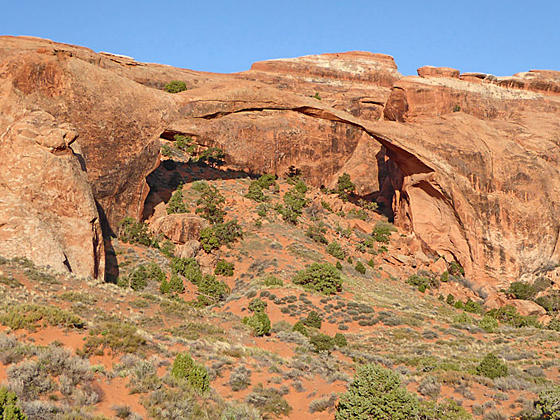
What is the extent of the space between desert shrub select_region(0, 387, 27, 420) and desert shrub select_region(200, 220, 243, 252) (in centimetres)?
2962

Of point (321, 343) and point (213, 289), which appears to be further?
point (213, 289)

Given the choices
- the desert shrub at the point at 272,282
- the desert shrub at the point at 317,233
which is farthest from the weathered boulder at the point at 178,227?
the desert shrub at the point at 317,233

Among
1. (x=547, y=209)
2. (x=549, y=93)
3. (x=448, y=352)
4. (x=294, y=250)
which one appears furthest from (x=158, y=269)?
(x=549, y=93)

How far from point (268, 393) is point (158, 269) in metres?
20.5

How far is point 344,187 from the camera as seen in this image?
5656 cm

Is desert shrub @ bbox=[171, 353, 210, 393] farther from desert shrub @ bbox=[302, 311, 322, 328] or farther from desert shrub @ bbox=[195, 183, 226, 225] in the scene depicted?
desert shrub @ bbox=[195, 183, 226, 225]

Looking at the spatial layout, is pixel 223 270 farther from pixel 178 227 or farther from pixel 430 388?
pixel 430 388

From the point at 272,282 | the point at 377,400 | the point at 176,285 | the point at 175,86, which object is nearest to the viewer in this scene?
the point at 377,400

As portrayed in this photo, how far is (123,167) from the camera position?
113ft

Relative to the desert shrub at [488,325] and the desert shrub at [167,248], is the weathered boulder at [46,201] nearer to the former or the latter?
the desert shrub at [167,248]

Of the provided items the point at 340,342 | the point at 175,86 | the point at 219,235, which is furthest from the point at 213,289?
the point at 175,86

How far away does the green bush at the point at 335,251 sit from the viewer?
41906 mm

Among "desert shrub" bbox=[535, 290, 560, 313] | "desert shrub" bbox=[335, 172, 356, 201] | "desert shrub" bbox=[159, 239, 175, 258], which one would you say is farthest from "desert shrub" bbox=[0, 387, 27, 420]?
"desert shrub" bbox=[335, 172, 356, 201]

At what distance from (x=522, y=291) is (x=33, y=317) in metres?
38.5
